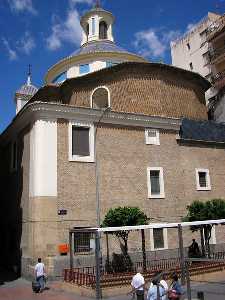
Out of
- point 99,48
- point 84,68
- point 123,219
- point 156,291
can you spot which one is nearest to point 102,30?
point 99,48

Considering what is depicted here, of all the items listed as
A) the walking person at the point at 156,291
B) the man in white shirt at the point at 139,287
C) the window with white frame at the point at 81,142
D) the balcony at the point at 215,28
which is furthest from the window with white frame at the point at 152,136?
the balcony at the point at 215,28

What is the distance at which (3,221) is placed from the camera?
2492cm

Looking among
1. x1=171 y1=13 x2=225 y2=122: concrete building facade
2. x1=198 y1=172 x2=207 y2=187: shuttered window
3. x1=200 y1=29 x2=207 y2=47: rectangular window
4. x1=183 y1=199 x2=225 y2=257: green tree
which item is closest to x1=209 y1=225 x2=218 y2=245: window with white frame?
x1=183 y1=199 x2=225 y2=257: green tree

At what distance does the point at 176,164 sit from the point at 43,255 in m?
9.70

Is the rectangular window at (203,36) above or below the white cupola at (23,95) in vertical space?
above

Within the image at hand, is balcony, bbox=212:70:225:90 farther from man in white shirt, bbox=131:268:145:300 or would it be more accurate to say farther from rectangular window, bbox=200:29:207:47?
man in white shirt, bbox=131:268:145:300

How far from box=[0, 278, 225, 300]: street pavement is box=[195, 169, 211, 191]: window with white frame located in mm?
7479

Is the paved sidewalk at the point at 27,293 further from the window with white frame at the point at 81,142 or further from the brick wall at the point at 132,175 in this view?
the window with white frame at the point at 81,142

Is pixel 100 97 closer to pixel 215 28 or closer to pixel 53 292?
pixel 53 292

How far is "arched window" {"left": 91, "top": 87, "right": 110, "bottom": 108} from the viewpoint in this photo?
86.0 ft

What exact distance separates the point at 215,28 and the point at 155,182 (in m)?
27.7

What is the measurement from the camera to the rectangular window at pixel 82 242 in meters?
19.5

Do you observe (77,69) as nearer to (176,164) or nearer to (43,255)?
(176,164)

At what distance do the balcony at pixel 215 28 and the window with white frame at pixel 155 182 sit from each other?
22987mm
